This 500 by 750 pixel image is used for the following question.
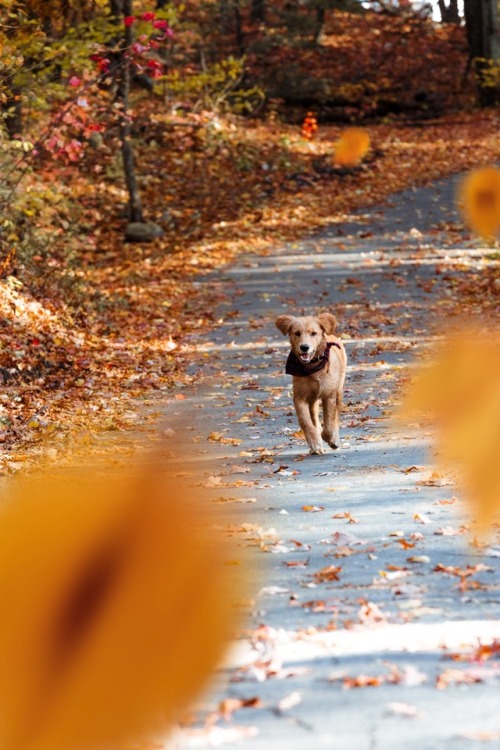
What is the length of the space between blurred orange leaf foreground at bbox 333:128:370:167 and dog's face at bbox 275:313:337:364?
1910 centimetres

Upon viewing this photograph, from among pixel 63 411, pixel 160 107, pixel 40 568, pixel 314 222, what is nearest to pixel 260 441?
pixel 63 411

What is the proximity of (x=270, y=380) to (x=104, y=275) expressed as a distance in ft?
26.8

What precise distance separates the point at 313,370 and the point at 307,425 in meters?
0.42

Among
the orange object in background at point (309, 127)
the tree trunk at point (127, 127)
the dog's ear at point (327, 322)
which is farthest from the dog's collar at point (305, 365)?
the orange object in background at point (309, 127)

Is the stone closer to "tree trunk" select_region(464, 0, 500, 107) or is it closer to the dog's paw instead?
the dog's paw

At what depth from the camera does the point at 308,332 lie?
7426 millimetres

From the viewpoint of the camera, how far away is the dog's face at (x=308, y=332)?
24.2ft

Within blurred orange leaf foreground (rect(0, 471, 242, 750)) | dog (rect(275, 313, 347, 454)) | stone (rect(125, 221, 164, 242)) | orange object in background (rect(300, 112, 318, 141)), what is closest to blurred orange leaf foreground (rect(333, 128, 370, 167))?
orange object in background (rect(300, 112, 318, 141))

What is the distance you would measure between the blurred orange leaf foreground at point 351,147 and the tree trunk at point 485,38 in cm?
489

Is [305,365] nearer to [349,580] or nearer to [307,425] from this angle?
[307,425]

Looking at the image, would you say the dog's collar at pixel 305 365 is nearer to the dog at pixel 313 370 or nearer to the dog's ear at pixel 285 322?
the dog at pixel 313 370

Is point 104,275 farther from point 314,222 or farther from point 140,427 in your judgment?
point 140,427

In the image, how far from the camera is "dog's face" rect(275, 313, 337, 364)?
7367 mm

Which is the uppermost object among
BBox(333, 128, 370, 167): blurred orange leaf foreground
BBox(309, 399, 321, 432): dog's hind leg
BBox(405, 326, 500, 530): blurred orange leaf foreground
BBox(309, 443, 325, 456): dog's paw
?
BBox(405, 326, 500, 530): blurred orange leaf foreground
